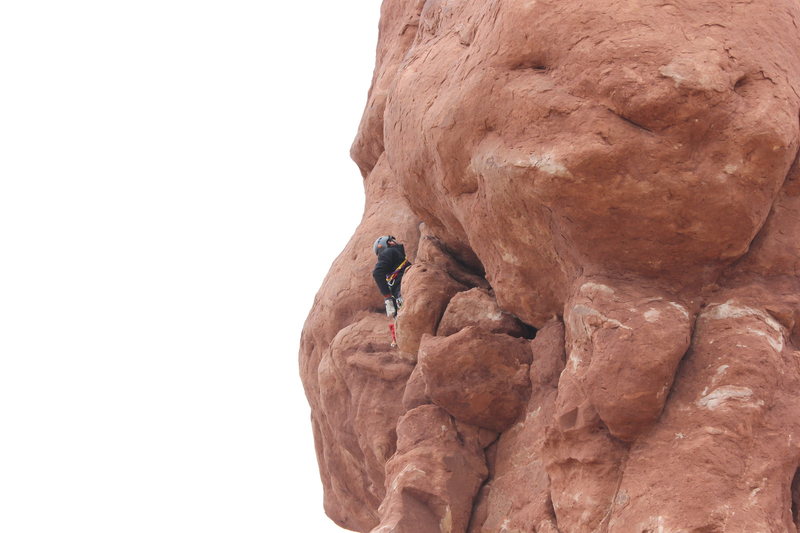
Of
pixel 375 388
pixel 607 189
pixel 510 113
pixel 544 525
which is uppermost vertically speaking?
pixel 510 113

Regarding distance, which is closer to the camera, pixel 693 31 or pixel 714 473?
pixel 714 473

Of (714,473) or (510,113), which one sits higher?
(510,113)

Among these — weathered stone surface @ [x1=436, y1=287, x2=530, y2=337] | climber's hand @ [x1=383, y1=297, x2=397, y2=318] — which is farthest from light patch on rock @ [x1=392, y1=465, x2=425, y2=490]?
climber's hand @ [x1=383, y1=297, x2=397, y2=318]

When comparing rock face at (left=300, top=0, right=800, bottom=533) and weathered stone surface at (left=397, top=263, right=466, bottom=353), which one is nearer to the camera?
rock face at (left=300, top=0, right=800, bottom=533)

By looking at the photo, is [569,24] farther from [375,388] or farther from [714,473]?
[375,388]

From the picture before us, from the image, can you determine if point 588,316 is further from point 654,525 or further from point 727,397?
point 654,525

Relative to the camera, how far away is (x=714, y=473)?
745 cm

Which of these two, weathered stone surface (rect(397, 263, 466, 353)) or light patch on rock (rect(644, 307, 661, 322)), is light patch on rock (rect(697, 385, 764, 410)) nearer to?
light patch on rock (rect(644, 307, 661, 322))

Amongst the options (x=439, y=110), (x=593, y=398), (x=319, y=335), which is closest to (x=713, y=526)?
(x=593, y=398)

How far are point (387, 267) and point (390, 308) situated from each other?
0.43 metres

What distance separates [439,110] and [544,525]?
3.46 metres

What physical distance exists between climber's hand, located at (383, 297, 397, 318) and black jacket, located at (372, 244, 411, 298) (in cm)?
5

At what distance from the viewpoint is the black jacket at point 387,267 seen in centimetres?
1127

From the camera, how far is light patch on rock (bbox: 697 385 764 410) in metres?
7.65
